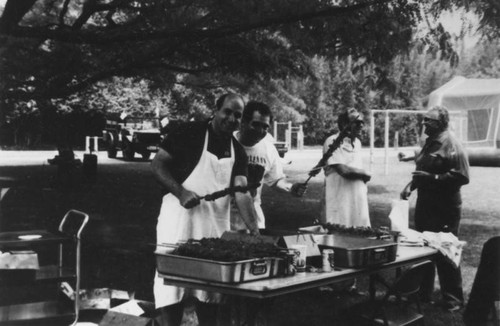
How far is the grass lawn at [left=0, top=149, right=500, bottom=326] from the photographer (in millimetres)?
5613

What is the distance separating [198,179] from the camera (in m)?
3.75

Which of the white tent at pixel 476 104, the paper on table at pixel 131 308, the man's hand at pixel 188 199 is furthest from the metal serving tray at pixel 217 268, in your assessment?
the white tent at pixel 476 104

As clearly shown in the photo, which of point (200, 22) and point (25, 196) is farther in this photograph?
point (25, 196)

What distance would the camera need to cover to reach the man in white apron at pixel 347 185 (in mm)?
5719

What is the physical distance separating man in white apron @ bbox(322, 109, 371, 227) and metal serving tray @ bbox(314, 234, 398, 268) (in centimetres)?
169

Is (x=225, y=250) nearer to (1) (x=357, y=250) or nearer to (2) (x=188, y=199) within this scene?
(2) (x=188, y=199)

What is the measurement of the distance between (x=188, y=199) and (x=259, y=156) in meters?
1.23

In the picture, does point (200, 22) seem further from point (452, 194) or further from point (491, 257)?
point (491, 257)

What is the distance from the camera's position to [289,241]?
3.41 meters

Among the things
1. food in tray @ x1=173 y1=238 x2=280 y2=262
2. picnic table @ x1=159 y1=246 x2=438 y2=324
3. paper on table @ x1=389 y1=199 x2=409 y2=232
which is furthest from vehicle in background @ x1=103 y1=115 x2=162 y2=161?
food in tray @ x1=173 y1=238 x2=280 y2=262

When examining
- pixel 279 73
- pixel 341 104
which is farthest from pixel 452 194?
pixel 341 104

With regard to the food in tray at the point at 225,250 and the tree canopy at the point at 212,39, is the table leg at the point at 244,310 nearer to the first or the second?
the food in tray at the point at 225,250

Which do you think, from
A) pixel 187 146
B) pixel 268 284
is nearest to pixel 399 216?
pixel 187 146

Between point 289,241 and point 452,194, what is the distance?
8.72 ft
